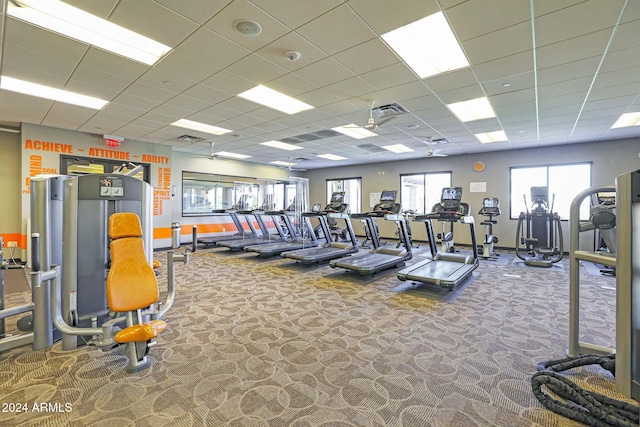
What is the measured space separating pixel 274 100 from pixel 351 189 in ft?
26.1

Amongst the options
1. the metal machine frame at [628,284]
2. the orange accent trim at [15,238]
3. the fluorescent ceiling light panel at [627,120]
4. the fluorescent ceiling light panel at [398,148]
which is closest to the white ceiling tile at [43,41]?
the metal machine frame at [628,284]

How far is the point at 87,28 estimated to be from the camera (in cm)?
303

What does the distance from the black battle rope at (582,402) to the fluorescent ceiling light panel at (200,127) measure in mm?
6861

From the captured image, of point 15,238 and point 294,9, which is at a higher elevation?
point 294,9

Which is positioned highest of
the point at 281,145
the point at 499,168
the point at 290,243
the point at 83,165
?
the point at 281,145

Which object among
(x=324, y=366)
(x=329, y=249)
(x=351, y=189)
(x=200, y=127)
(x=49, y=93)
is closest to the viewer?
(x=324, y=366)

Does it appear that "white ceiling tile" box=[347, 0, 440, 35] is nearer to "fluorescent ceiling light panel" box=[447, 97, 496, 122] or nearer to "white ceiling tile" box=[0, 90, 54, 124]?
"fluorescent ceiling light panel" box=[447, 97, 496, 122]

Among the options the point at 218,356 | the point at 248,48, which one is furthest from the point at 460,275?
the point at 248,48

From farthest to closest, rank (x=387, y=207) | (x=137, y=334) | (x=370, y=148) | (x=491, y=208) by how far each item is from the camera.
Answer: (x=370, y=148) < (x=491, y=208) < (x=387, y=207) < (x=137, y=334)

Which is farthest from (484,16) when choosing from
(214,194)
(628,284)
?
(214,194)

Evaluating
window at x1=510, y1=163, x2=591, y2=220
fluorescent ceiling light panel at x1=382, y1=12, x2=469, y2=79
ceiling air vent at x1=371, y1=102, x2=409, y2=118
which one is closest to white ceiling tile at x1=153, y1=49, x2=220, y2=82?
fluorescent ceiling light panel at x1=382, y1=12, x2=469, y2=79

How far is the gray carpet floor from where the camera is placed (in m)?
1.87

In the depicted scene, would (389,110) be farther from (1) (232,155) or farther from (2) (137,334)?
(1) (232,155)

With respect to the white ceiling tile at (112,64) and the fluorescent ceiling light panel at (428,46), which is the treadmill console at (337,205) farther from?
the white ceiling tile at (112,64)
